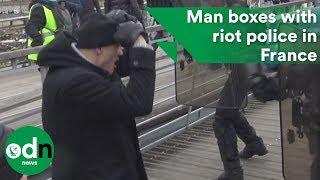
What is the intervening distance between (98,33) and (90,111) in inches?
12.2

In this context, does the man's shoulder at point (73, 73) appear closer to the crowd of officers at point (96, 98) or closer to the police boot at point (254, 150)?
the crowd of officers at point (96, 98)

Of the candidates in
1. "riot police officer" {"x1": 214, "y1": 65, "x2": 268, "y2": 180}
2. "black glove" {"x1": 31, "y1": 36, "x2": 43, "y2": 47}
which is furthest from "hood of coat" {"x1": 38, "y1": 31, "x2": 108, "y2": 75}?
"black glove" {"x1": 31, "y1": 36, "x2": 43, "y2": 47}

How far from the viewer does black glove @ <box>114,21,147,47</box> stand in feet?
6.94

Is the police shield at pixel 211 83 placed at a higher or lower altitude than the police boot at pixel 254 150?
higher

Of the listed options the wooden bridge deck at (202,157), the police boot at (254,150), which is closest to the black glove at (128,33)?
the wooden bridge deck at (202,157)

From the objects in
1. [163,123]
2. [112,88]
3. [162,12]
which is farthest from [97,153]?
[163,123]

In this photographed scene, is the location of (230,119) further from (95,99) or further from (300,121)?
(95,99)

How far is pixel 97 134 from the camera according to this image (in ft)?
6.82

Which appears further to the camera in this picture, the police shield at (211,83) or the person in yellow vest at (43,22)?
the person in yellow vest at (43,22)

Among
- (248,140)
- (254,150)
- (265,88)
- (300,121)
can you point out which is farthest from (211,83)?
(300,121)

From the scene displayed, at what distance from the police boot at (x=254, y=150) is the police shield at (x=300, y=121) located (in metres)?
1.50

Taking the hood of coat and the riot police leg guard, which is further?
the riot police leg guard

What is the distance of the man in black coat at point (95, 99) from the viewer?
6.73 ft

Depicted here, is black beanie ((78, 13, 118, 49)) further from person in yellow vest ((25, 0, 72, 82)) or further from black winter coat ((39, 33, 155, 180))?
person in yellow vest ((25, 0, 72, 82))
